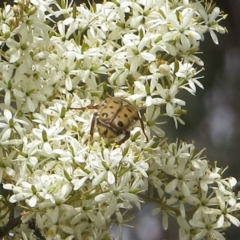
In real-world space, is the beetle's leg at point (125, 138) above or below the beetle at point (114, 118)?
below

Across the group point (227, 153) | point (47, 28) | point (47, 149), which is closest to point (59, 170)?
point (47, 149)

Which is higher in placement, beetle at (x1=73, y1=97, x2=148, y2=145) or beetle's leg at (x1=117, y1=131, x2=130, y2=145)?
beetle at (x1=73, y1=97, x2=148, y2=145)

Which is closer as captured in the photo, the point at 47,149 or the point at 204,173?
the point at 47,149

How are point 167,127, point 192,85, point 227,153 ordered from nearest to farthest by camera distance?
point 192,85
point 167,127
point 227,153

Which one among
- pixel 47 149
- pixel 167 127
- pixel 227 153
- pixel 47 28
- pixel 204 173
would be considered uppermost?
pixel 47 28

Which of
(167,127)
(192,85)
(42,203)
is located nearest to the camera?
(42,203)

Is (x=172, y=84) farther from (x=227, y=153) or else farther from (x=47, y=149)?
(x=227, y=153)
